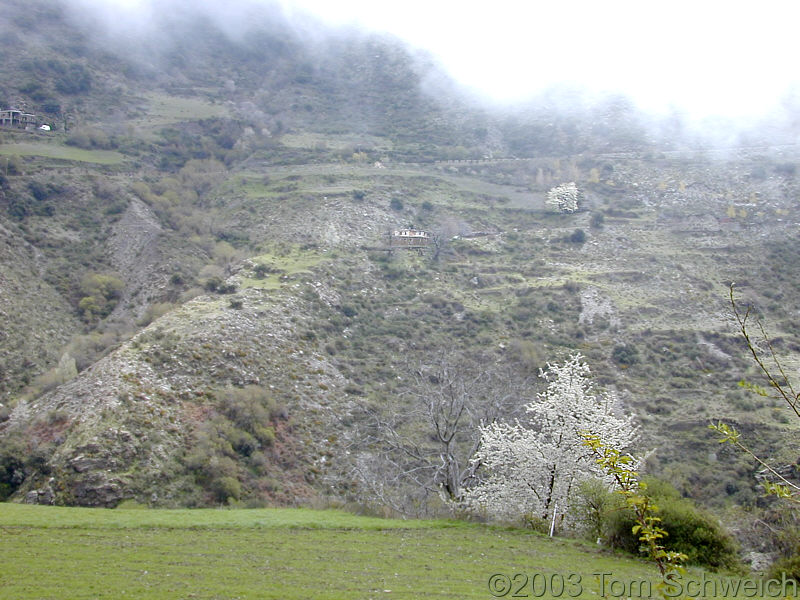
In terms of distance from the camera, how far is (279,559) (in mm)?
15242

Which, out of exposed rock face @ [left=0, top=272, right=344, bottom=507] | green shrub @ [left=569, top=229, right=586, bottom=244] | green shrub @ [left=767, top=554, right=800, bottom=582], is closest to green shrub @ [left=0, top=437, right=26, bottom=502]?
exposed rock face @ [left=0, top=272, right=344, bottom=507]

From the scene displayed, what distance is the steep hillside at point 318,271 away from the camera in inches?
1244

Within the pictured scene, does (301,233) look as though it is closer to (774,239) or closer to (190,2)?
(774,239)

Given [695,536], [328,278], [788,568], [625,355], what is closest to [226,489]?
[695,536]

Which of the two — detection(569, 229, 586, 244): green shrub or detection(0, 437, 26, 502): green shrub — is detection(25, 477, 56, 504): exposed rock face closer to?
detection(0, 437, 26, 502): green shrub

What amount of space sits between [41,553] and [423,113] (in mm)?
86988

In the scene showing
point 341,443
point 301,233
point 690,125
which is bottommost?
point 341,443

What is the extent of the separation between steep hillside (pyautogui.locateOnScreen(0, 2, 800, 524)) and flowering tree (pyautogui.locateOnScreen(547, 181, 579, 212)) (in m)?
1.24

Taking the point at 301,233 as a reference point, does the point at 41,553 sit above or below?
below

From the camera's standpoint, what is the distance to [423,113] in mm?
94375

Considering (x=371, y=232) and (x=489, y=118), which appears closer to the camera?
(x=371, y=232)

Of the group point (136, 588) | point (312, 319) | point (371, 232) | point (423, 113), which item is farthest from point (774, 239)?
point (136, 588)

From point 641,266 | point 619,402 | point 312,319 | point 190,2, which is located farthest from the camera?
point 190,2

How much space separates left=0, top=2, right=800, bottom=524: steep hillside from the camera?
1244 inches
